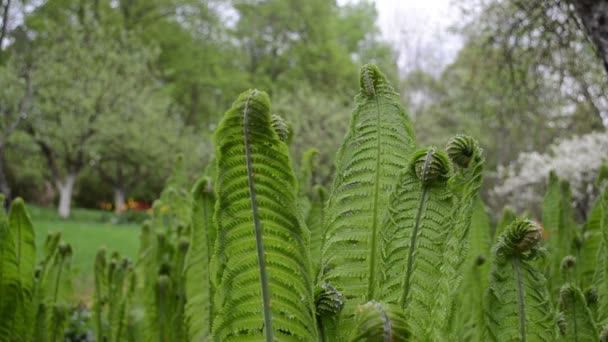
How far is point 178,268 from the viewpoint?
137 centimetres

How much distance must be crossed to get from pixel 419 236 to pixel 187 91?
100 feet

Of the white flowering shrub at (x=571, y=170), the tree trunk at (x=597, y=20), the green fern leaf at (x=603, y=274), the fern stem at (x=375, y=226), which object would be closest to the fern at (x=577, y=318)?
the green fern leaf at (x=603, y=274)

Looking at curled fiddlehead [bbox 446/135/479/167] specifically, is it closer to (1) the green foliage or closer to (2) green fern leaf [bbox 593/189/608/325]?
(2) green fern leaf [bbox 593/189/608/325]

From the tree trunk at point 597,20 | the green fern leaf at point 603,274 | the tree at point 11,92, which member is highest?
the tree at point 11,92

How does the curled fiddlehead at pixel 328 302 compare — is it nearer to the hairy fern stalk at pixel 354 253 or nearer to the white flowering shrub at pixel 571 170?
the hairy fern stalk at pixel 354 253

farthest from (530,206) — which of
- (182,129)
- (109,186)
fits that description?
(109,186)

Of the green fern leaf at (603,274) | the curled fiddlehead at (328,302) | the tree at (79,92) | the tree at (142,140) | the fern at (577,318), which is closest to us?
the curled fiddlehead at (328,302)

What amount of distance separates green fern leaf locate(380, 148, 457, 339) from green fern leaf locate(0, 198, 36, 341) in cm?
83

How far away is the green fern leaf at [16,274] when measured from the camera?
1.12 meters

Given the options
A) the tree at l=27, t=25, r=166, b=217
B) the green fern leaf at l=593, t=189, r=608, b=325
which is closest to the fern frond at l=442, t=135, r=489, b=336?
the green fern leaf at l=593, t=189, r=608, b=325

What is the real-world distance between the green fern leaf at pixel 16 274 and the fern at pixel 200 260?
0.40 metres

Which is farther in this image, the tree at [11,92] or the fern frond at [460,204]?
the tree at [11,92]

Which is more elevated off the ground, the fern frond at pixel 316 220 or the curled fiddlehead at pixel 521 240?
the fern frond at pixel 316 220

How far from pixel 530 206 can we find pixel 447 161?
740 inches
